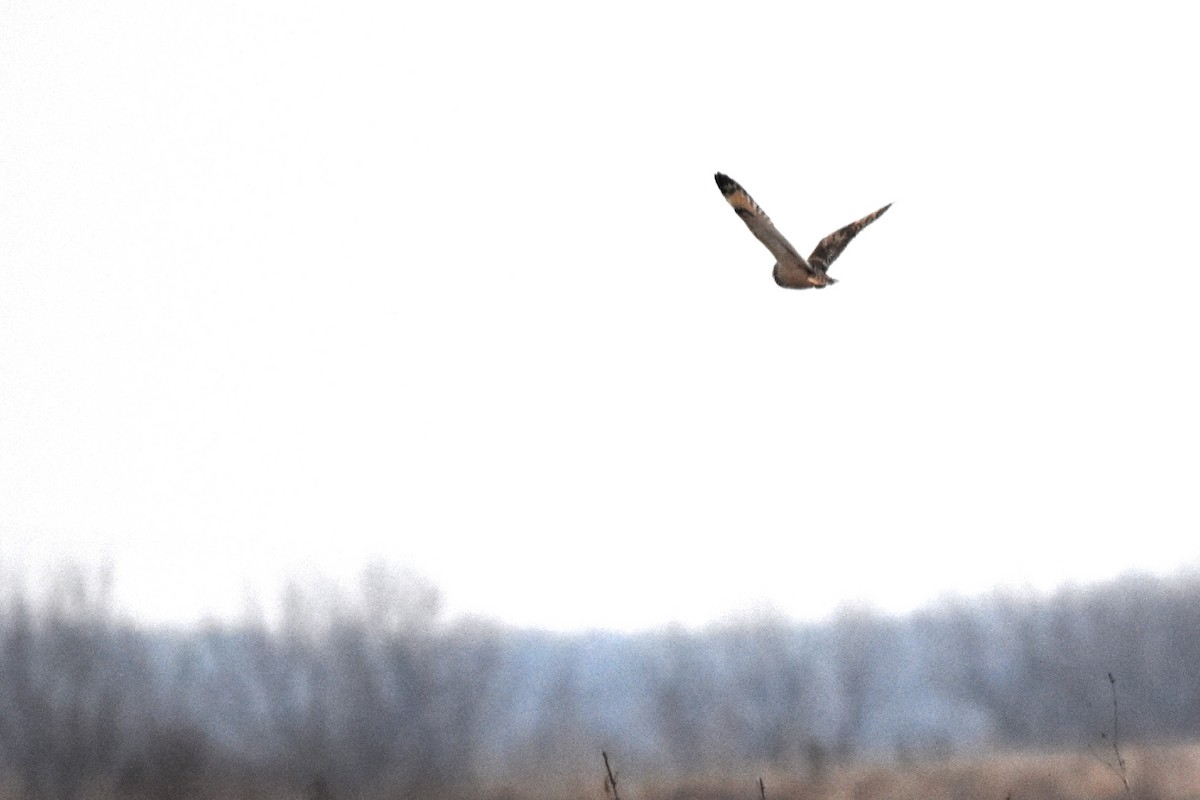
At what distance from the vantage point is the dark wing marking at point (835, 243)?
1792 centimetres

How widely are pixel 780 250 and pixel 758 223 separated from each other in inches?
12.1

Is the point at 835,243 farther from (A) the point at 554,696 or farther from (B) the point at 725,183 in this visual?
(A) the point at 554,696

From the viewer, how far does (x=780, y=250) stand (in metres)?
17.6

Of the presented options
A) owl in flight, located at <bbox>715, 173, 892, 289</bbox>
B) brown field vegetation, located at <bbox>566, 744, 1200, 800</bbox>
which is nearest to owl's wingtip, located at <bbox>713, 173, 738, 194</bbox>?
owl in flight, located at <bbox>715, 173, 892, 289</bbox>

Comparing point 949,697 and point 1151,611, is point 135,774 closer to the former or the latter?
point 949,697

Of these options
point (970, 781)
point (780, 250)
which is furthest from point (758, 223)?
point (970, 781)

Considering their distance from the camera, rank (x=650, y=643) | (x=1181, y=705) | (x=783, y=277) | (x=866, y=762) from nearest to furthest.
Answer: (x=783, y=277)
(x=866, y=762)
(x=1181, y=705)
(x=650, y=643)

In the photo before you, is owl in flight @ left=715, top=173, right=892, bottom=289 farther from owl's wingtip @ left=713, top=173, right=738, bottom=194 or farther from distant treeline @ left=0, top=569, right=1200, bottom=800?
distant treeline @ left=0, top=569, right=1200, bottom=800

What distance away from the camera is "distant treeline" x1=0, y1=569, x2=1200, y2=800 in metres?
35.7

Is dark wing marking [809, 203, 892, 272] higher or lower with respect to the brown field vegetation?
higher

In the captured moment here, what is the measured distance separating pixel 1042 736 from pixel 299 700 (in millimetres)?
14497

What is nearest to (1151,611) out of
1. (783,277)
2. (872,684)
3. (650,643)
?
(872,684)

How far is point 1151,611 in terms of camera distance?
44.2 m

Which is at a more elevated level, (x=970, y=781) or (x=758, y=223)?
(x=758, y=223)
